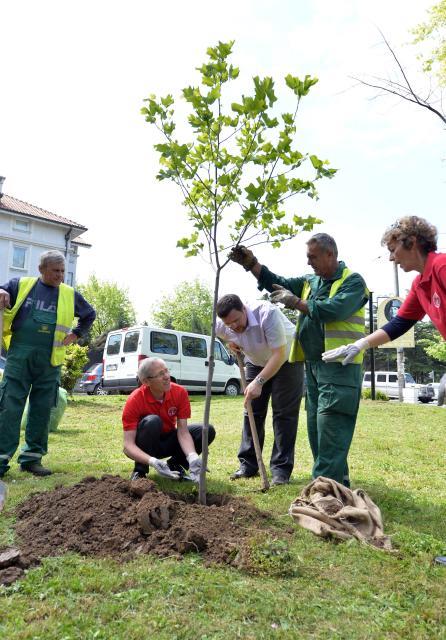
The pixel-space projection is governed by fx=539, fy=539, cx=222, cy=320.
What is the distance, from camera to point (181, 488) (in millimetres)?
4301

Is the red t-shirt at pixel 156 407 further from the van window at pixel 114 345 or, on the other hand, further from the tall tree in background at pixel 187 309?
the tall tree in background at pixel 187 309

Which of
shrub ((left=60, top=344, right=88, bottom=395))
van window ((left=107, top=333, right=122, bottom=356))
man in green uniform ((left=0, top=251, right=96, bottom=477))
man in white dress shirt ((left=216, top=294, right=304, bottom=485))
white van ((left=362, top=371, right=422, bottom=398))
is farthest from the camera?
white van ((left=362, top=371, right=422, bottom=398))

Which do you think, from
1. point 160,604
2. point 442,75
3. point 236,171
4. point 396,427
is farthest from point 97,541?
point 442,75

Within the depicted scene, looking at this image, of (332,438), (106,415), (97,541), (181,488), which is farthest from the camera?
(106,415)

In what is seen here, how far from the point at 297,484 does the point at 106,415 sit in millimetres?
7339

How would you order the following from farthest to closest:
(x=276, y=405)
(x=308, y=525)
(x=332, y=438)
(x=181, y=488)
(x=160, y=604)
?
(x=276, y=405), (x=181, y=488), (x=332, y=438), (x=308, y=525), (x=160, y=604)

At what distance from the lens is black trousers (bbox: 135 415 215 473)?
4.26m

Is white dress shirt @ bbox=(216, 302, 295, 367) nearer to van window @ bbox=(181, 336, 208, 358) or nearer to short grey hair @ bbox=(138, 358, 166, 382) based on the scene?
short grey hair @ bbox=(138, 358, 166, 382)

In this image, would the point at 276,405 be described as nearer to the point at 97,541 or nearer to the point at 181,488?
the point at 181,488

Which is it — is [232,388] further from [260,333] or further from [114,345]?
[260,333]

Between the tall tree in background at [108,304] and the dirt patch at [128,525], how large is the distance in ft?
159

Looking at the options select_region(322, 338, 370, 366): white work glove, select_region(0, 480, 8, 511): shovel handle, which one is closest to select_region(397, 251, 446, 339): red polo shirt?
select_region(322, 338, 370, 366): white work glove

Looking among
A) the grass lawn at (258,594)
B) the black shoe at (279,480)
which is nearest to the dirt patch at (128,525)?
the grass lawn at (258,594)

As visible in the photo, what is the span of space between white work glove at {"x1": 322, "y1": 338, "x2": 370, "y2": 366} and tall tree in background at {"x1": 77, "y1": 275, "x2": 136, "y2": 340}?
48373 mm
